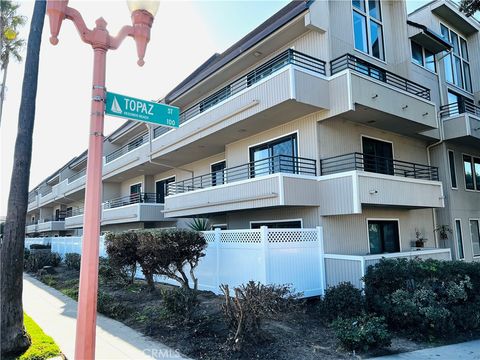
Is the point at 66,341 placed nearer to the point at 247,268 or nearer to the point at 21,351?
the point at 21,351

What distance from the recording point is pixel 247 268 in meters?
10.6

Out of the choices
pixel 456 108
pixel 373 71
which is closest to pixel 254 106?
pixel 373 71

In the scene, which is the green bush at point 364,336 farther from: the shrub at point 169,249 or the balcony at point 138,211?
the balcony at point 138,211

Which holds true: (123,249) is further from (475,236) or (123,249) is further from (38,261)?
(475,236)

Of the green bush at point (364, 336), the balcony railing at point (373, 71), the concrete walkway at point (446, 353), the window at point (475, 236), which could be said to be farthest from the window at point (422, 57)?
the green bush at point (364, 336)

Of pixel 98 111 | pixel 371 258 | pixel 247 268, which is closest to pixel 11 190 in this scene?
pixel 98 111

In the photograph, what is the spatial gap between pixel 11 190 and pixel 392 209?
12.8 meters

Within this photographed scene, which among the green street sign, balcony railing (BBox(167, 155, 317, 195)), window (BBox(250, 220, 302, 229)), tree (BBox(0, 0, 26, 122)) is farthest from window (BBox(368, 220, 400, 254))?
tree (BBox(0, 0, 26, 122))

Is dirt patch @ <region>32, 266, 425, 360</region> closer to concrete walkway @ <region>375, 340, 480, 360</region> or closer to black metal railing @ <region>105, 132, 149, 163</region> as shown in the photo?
concrete walkway @ <region>375, 340, 480, 360</region>

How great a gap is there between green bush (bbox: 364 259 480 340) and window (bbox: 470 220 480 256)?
30.5ft

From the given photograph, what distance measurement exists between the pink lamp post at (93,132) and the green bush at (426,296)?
7.02 m

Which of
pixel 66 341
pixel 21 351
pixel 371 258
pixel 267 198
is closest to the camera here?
pixel 21 351

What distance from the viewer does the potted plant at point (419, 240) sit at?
15.2 metres

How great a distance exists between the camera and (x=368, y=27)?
15.9 m
